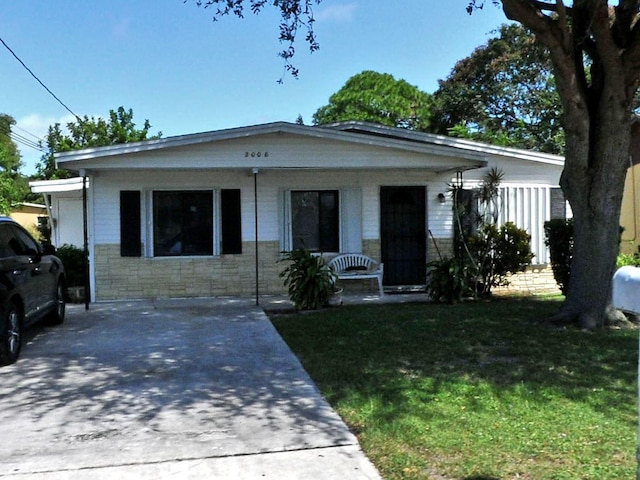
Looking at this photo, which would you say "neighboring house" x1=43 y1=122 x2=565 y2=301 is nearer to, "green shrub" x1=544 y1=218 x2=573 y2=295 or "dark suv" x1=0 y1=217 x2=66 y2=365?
"green shrub" x1=544 y1=218 x2=573 y2=295

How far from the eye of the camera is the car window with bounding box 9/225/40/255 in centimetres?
794

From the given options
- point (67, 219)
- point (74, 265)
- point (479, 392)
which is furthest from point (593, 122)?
point (67, 219)

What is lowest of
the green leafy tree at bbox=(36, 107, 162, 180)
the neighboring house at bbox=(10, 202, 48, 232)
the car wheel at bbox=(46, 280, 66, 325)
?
the car wheel at bbox=(46, 280, 66, 325)

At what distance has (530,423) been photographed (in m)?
4.67

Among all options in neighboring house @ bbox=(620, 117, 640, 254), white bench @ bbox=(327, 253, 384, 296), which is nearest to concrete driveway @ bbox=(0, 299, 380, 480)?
white bench @ bbox=(327, 253, 384, 296)

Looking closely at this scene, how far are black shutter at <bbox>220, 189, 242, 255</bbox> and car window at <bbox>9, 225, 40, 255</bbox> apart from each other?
3.94 m

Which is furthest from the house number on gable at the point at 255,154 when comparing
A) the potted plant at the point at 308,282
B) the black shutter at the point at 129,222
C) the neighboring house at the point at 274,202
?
the black shutter at the point at 129,222

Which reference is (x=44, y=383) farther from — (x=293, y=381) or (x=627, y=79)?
(x=627, y=79)

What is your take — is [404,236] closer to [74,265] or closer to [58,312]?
[74,265]

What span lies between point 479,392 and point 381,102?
114 ft

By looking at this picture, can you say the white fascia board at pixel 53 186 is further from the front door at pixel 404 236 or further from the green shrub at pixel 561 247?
the green shrub at pixel 561 247

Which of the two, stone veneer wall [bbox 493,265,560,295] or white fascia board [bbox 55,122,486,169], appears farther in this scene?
stone veneer wall [bbox 493,265,560,295]

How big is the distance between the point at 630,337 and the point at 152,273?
27.3 feet

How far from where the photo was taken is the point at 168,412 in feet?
17.2
